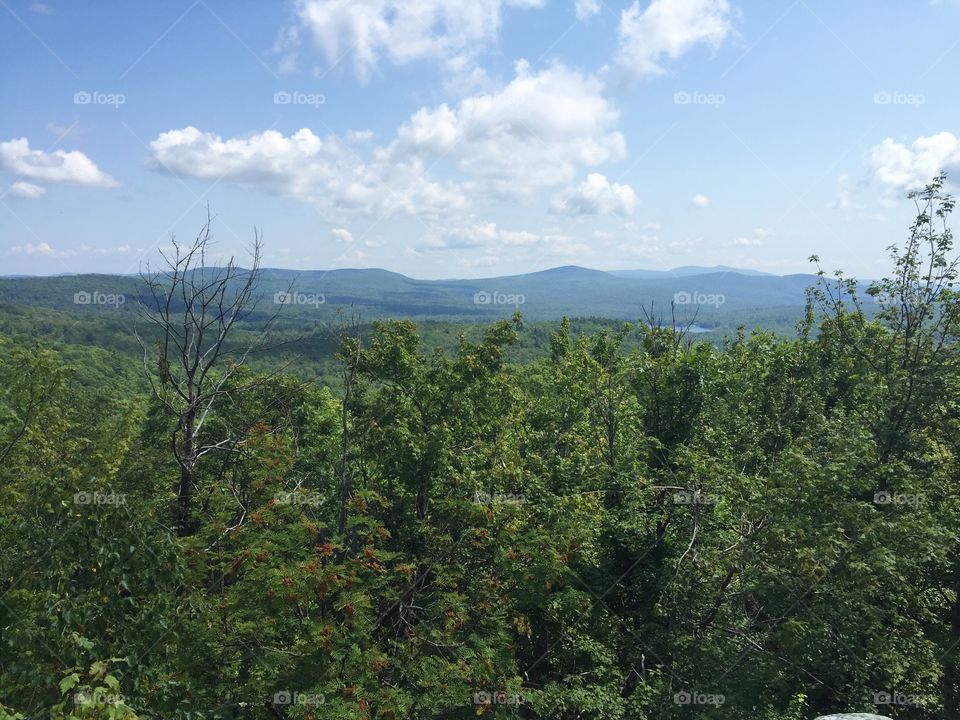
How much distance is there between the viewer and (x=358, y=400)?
19.3 m

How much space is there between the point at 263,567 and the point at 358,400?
9910 millimetres

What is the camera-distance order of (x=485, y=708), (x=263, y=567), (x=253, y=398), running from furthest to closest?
1. (x=253, y=398)
2. (x=485, y=708)
3. (x=263, y=567)

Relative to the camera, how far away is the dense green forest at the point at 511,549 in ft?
25.0

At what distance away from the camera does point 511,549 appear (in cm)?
1308

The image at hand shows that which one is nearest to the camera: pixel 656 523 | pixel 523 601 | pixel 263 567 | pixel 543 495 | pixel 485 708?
pixel 263 567

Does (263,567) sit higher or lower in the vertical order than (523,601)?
higher

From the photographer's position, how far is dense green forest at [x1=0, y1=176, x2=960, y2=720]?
25.0ft

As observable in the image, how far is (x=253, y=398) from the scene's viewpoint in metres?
25.5

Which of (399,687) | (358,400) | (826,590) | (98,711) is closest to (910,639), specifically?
(826,590)

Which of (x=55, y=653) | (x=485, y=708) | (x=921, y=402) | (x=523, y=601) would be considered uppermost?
(x=921, y=402)

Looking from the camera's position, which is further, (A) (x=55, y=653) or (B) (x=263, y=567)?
(B) (x=263, y=567)

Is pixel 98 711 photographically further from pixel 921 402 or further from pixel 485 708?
pixel 921 402

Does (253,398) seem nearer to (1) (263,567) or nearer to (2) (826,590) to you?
(1) (263,567)

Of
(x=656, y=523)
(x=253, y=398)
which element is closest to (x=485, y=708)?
(x=656, y=523)
